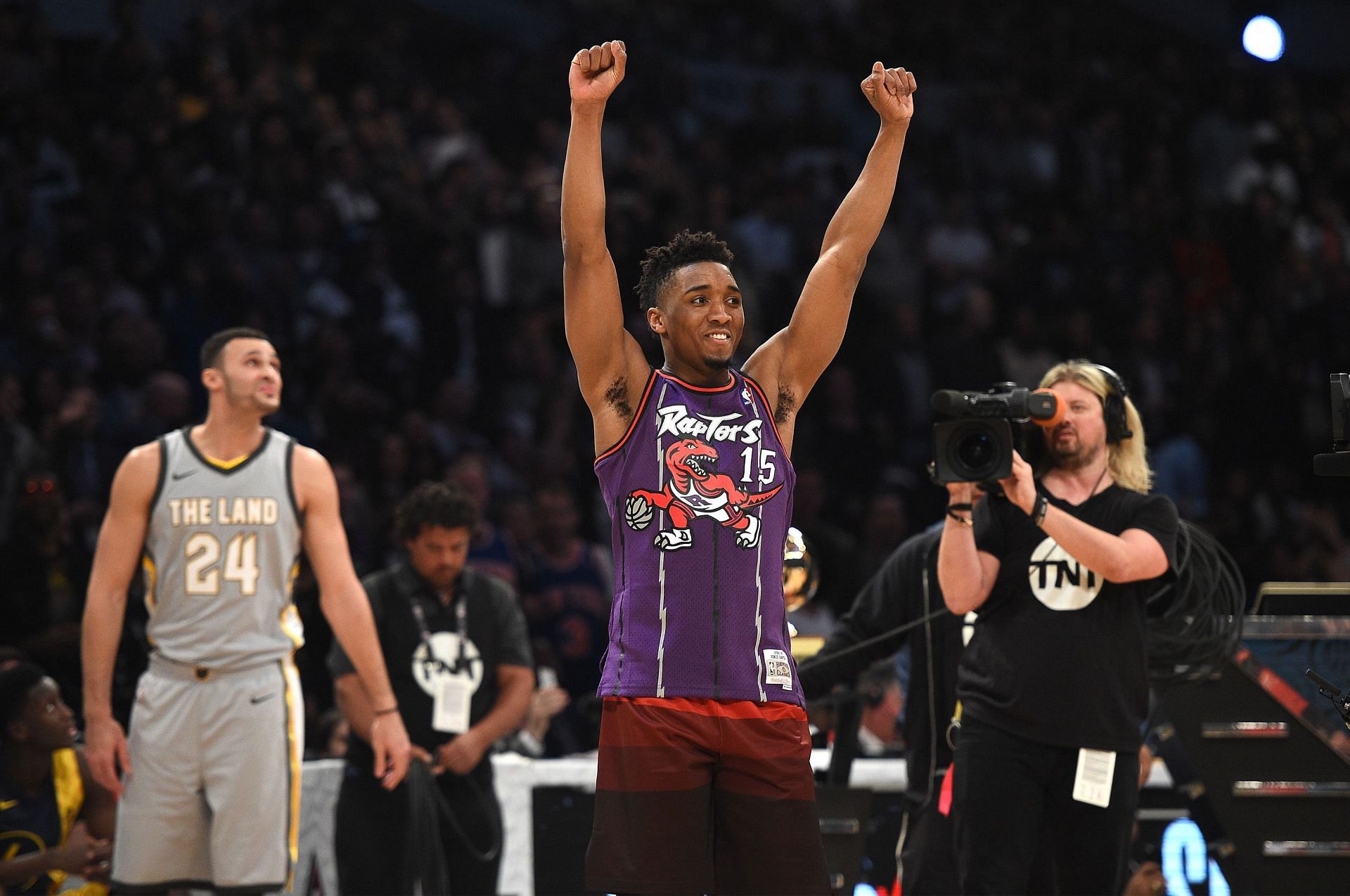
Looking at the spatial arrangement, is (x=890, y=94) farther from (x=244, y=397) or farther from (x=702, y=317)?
(x=244, y=397)

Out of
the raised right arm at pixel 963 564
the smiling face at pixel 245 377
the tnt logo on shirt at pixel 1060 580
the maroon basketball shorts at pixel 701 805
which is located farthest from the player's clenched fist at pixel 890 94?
the smiling face at pixel 245 377

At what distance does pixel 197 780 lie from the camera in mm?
4547

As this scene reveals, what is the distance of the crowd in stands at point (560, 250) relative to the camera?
25.0 ft

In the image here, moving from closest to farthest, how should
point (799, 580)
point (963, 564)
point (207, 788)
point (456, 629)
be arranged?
point (963, 564) → point (207, 788) → point (799, 580) → point (456, 629)

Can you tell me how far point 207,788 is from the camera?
4.54 metres

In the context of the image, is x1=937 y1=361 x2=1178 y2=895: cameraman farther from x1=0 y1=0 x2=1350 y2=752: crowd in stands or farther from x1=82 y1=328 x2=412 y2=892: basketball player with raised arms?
x1=0 y1=0 x2=1350 y2=752: crowd in stands

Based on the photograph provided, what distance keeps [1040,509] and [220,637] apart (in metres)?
2.44

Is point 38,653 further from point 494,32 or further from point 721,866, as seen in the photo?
point 494,32

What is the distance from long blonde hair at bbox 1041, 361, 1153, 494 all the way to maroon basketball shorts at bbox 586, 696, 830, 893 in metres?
1.57

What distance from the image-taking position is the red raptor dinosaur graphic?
3174 millimetres

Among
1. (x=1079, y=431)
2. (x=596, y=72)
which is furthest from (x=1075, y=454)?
(x=596, y=72)

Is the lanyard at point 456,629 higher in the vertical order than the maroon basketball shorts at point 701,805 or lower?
higher

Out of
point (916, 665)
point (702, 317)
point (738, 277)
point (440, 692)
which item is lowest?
point (440, 692)

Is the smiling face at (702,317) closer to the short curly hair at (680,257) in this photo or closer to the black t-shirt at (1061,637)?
the short curly hair at (680,257)
